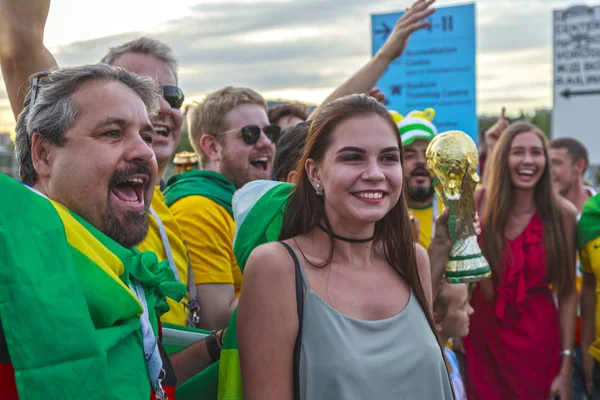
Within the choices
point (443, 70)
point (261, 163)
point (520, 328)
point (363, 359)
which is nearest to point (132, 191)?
point (363, 359)

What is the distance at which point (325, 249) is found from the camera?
2230mm

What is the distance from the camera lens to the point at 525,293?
13.0 ft

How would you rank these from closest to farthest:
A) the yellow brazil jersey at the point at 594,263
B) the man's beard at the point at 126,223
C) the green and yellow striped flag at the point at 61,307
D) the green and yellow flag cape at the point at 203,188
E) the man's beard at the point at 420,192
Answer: the green and yellow striped flag at the point at 61,307 → the man's beard at the point at 126,223 → the green and yellow flag cape at the point at 203,188 → the yellow brazil jersey at the point at 594,263 → the man's beard at the point at 420,192

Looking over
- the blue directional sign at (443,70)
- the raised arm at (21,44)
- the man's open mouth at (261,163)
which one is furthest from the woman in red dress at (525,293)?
the raised arm at (21,44)

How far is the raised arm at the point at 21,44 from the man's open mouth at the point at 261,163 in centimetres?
152

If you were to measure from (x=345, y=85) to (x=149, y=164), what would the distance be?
200cm

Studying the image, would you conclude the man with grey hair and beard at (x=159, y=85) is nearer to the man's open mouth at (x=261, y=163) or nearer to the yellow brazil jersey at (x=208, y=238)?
the yellow brazil jersey at (x=208, y=238)

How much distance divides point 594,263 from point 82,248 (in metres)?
3.19

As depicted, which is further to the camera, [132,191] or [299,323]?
[299,323]

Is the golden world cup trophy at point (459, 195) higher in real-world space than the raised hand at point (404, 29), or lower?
lower

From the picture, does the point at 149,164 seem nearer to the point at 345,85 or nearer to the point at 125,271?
the point at 125,271

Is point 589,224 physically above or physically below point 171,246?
below

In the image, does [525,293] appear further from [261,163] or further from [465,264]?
[261,163]

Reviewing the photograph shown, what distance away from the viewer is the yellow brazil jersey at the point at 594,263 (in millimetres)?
3961
